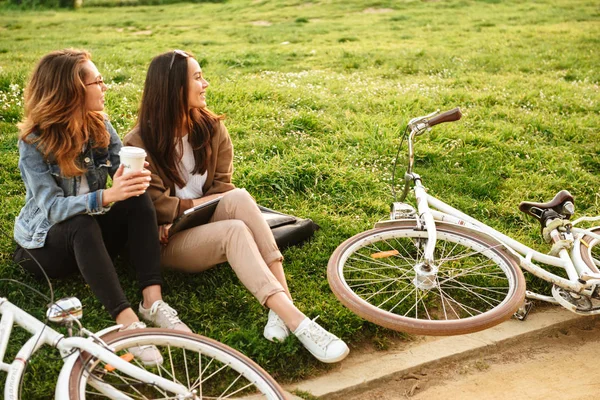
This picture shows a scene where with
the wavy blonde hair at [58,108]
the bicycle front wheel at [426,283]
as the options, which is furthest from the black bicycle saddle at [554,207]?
the wavy blonde hair at [58,108]

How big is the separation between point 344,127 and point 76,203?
3461 mm

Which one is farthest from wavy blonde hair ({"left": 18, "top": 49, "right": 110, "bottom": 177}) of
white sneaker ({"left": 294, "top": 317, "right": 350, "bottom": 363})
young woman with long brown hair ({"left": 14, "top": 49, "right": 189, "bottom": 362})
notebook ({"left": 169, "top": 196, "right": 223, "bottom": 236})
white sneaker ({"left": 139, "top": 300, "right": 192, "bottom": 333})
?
white sneaker ({"left": 294, "top": 317, "right": 350, "bottom": 363})

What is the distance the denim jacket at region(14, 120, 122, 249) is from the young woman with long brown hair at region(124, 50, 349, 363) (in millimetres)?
296

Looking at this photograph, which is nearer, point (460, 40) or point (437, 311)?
point (437, 311)

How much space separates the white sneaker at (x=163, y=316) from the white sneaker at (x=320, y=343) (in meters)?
0.62

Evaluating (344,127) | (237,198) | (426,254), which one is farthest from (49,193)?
(344,127)

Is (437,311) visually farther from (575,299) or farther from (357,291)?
(575,299)

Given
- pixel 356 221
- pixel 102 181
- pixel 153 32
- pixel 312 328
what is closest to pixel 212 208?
pixel 102 181

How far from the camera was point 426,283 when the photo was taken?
11.2 feet

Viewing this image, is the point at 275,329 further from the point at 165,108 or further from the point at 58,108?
the point at 58,108

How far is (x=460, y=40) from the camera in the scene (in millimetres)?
10922

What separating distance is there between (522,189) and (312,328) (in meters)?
2.80

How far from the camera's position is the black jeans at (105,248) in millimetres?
3195

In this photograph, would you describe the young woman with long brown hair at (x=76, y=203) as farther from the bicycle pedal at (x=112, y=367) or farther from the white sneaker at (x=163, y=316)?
the bicycle pedal at (x=112, y=367)
